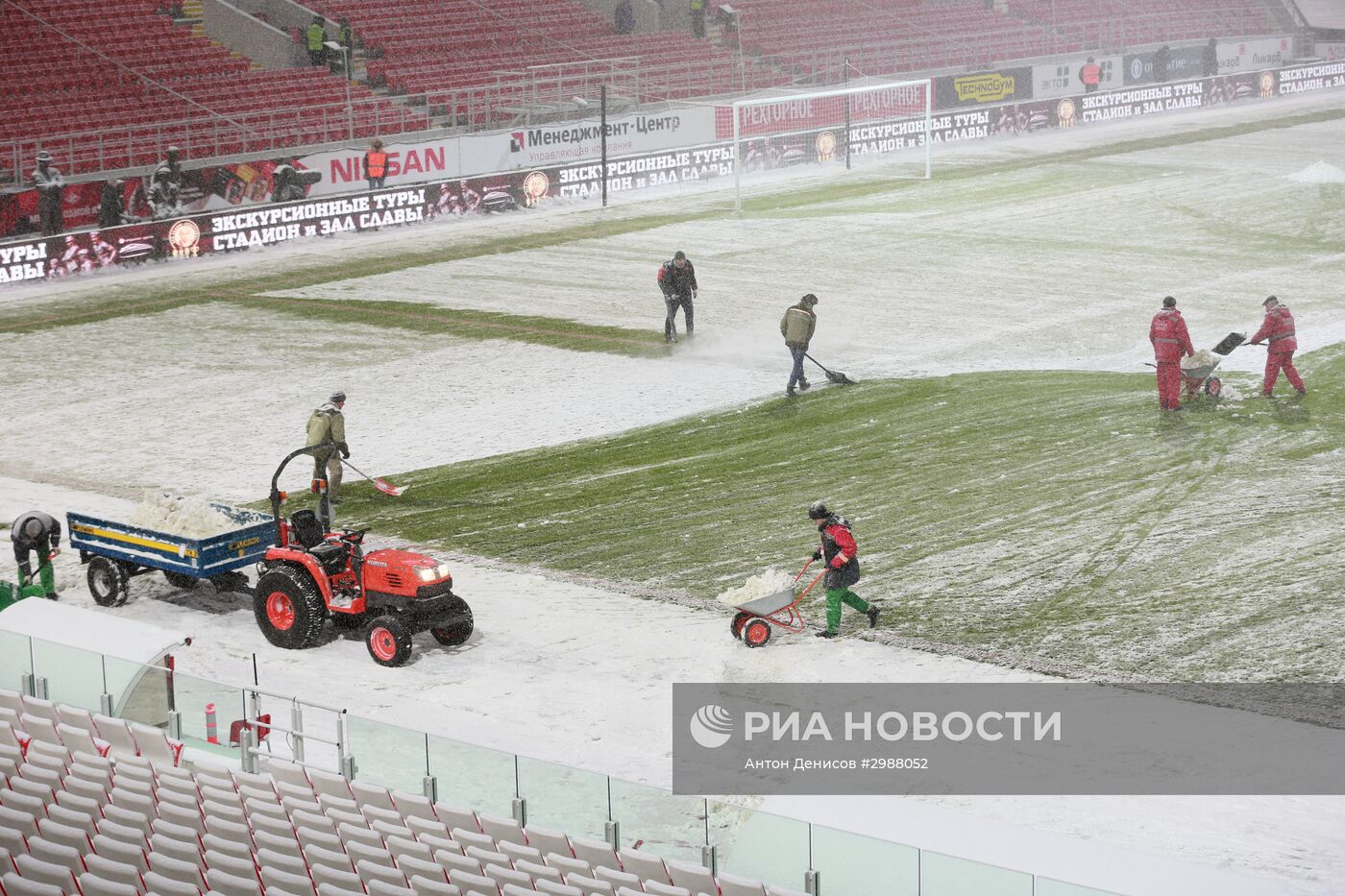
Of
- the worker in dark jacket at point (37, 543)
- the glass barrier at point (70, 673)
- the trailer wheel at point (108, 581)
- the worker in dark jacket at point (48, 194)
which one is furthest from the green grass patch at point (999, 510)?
the worker in dark jacket at point (48, 194)

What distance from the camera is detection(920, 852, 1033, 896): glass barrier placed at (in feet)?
29.1

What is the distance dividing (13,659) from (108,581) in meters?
4.10

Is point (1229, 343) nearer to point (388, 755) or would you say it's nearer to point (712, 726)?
point (712, 726)

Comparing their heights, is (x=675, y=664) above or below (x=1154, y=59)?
below

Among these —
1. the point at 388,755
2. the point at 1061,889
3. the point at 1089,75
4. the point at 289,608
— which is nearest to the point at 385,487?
the point at 289,608

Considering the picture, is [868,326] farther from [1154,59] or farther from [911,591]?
[1154,59]

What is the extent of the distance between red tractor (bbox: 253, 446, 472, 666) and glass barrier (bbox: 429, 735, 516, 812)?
4.16 metres

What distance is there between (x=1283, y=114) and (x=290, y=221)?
37839mm

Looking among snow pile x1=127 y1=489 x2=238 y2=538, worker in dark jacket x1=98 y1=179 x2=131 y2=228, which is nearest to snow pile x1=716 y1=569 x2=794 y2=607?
snow pile x1=127 y1=489 x2=238 y2=538

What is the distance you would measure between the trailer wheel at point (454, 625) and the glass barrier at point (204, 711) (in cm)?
319

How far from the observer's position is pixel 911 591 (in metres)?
16.5

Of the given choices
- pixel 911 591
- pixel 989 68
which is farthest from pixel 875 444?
pixel 989 68

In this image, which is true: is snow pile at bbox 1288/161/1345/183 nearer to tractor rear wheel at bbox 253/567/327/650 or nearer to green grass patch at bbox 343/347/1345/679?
green grass patch at bbox 343/347/1345/679

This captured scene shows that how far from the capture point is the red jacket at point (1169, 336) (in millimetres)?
22016
